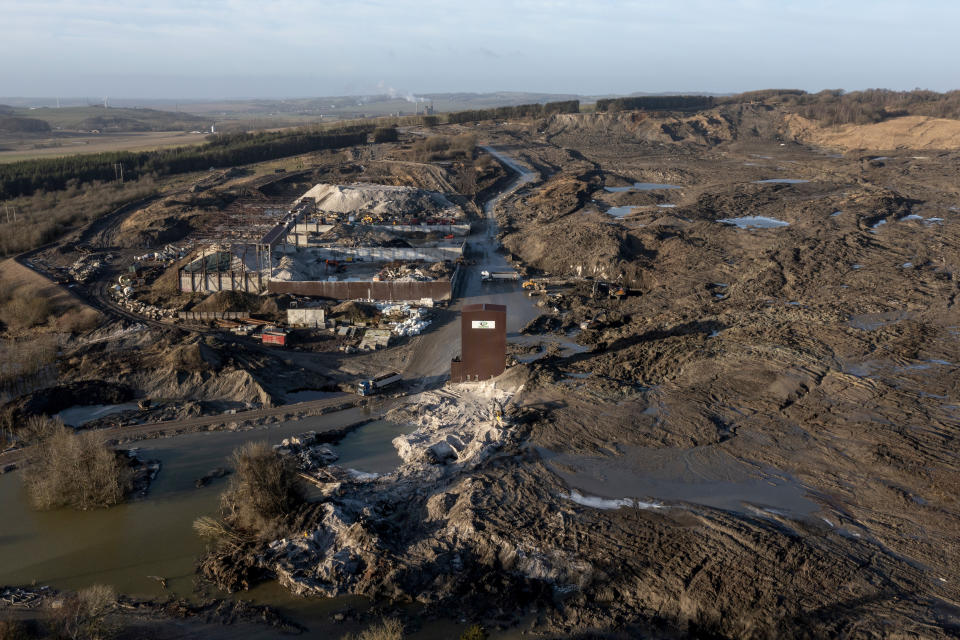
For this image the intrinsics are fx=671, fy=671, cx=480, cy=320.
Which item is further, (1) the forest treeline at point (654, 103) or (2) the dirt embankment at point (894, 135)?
Result: (1) the forest treeline at point (654, 103)

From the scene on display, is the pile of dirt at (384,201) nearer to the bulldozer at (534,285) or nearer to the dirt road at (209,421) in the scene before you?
the bulldozer at (534,285)

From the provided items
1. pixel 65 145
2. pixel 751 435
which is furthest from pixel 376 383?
pixel 65 145

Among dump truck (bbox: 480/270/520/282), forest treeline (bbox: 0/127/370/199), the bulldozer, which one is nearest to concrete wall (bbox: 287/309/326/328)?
dump truck (bbox: 480/270/520/282)

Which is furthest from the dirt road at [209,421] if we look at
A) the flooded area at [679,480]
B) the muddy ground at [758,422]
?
the flooded area at [679,480]

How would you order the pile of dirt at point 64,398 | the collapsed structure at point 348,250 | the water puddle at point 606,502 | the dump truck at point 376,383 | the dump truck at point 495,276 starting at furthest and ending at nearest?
the dump truck at point 495,276 → the collapsed structure at point 348,250 → the dump truck at point 376,383 → the pile of dirt at point 64,398 → the water puddle at point 606,502

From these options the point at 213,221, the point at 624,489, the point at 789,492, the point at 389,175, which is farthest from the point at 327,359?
the point at 389,175

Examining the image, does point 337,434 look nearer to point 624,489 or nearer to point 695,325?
point 624,489

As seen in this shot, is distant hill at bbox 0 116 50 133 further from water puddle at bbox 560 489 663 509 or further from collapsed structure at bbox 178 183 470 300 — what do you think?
water puddle at bbox 560 489 663 509
